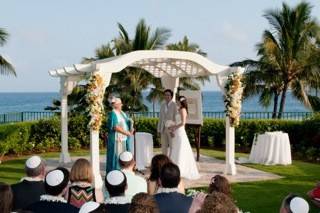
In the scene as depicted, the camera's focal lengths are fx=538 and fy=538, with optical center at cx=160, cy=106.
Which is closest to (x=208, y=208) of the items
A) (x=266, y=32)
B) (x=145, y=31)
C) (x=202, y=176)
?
(x=202, y=176)

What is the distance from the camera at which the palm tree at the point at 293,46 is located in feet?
69.0

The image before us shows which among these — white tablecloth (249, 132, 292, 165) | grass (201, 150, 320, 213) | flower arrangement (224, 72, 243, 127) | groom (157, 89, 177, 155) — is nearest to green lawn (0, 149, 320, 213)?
grass (201, 150, 320, 213)

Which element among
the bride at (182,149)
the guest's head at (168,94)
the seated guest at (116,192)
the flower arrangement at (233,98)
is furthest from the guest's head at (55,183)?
the flower arrangement at (233,98)

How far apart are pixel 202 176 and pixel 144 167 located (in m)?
1.75

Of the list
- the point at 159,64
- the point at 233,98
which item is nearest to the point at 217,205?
the point at 233,98

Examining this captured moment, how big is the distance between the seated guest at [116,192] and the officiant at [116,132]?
18.4 ft

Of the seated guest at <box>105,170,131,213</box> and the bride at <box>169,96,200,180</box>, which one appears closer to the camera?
the seated guest at <box>105,170,131,213</box>

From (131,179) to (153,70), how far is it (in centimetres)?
814

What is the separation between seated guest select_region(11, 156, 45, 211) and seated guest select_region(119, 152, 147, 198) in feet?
2.70

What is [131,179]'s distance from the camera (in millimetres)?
5477

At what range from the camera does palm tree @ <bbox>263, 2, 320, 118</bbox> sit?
21031mm

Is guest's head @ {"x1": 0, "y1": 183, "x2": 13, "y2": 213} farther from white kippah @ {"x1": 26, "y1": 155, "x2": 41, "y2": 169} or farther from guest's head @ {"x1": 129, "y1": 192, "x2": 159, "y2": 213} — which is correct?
white kippah @ {"x1": 26, "y1": 155, "x2": 41, "y2": 169}

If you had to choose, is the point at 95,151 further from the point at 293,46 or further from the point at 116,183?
the point at 293,46

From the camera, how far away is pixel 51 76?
42.8 feet
